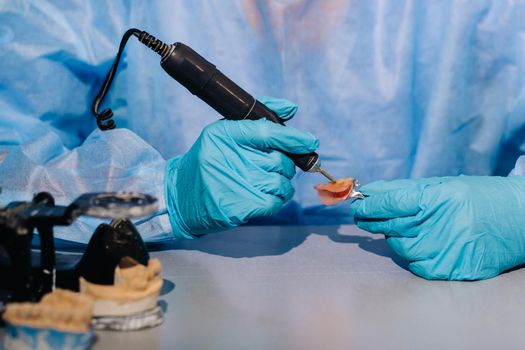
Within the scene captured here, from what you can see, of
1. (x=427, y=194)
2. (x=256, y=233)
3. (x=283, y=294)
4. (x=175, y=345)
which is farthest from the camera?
(x=256, y=233)

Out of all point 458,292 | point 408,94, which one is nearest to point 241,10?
point 408,94

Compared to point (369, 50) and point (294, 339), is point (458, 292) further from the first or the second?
point (369, 50)

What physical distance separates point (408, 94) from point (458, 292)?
1.63ft

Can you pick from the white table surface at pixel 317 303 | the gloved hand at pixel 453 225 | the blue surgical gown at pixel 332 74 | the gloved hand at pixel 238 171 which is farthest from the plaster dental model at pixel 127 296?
the blue surgical gown at pixel 332 74

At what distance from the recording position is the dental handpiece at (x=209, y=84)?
3.36 feet

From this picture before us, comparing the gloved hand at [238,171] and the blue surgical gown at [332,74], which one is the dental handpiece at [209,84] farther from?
the blue surgical gown at [332,74]

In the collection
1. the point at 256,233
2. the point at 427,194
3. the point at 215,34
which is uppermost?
the point at 215,34

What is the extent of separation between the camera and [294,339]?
2.62 ft

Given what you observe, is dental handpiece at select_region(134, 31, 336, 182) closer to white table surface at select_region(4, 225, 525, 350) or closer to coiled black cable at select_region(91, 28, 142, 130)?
coiled black cable at select_region(91, 28, 142, 130)

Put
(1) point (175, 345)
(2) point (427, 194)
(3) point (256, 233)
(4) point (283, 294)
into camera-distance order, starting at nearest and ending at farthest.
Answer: (1) point (175, 345)
(4) point (283, 294)
(2) point (427, 194)
(3) point (256, 233)

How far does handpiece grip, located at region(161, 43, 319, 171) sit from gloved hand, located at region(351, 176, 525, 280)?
149mm

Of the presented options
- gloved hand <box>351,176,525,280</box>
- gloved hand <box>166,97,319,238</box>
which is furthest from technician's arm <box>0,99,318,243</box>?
gloved hand <box>351,176,525,280</box>

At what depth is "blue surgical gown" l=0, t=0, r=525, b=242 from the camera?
52.2 inches

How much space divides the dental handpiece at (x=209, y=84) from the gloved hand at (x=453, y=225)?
0.46 feet
